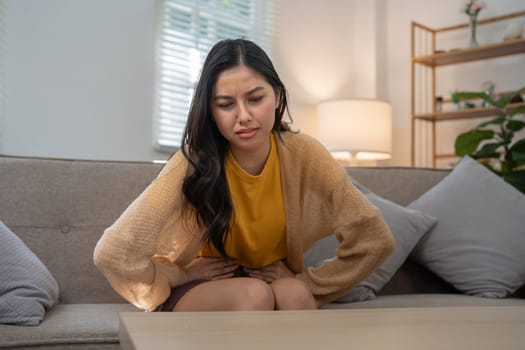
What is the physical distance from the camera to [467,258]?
1996 millimetres

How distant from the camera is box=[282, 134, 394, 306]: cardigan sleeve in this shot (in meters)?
1.57

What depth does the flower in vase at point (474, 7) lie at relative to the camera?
175 inches

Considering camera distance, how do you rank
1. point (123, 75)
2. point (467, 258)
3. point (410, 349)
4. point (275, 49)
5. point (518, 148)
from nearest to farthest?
point (410, 349) → point (467, 258) → point (518, 148) → point (123, 75) → point (275, 49)

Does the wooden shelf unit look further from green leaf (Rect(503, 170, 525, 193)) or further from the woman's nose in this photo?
the woman's nose

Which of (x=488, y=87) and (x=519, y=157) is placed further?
(x=488, y=87)

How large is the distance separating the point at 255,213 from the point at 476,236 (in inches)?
32.1

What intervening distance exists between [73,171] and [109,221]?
171 millimetres

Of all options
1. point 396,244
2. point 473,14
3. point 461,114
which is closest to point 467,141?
point 396,244

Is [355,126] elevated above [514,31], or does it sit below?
below

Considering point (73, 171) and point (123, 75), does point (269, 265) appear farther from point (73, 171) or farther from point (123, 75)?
point (123, 75)

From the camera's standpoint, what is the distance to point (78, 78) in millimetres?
3480

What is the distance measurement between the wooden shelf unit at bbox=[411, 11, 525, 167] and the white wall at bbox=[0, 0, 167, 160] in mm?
1902

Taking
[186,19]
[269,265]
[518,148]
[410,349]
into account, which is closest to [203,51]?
[186,19]

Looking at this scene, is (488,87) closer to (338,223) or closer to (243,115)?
(338,223)
